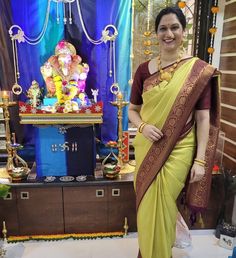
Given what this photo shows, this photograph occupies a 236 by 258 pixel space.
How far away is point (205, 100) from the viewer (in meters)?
1.32

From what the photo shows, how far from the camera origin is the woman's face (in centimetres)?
126

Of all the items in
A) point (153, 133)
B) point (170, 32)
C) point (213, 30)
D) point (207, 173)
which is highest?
point (213, 30)

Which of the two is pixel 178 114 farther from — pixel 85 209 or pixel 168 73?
pixel 85 209


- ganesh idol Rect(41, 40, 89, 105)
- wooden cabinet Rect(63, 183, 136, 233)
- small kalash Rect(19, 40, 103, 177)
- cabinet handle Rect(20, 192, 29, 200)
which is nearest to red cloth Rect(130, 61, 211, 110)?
small kalash Rect(19, 40, 103, 177)

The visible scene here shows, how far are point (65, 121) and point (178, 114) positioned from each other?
3.03ft

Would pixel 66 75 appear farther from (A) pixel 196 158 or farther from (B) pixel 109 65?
(A) pixel 196 158

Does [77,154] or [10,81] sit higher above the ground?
[10,81]

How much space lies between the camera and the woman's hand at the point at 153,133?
4.47ft

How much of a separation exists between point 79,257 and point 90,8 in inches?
72.9

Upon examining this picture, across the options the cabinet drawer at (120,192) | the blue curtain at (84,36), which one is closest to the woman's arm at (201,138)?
the cabinet drawer at (120,192)

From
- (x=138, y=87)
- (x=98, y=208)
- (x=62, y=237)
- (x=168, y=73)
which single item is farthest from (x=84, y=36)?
(x=62, y=237)

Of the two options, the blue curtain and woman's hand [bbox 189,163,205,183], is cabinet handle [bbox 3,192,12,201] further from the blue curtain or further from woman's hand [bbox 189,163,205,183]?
woman's hand [bbox 189,163,205,183]

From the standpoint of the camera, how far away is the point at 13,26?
2141 mm

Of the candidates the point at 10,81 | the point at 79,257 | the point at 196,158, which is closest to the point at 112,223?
the point at 79,257
